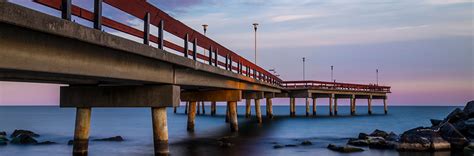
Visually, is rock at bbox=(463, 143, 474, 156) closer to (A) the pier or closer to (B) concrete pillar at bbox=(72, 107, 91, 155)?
(A) the pier

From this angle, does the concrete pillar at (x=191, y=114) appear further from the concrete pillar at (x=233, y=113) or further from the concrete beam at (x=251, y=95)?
the concrete beam at (x=251, y=95)

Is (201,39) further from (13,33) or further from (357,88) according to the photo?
(357,88)

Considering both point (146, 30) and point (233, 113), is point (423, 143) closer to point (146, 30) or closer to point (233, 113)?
point (146, 30)

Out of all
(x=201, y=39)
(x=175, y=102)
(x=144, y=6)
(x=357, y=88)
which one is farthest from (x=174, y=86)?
(x=357, y=88)

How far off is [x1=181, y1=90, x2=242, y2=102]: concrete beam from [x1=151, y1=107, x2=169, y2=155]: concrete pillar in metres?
14.7

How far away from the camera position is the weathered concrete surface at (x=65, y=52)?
7.91 m

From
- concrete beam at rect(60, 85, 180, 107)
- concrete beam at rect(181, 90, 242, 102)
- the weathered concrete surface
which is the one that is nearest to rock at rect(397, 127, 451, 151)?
concrete beam at rect(181, 90, 242, 102)

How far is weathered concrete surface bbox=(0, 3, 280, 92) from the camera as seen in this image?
26.0 feet

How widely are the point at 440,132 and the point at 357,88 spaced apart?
56.4 meters

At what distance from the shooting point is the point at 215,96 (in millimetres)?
32219

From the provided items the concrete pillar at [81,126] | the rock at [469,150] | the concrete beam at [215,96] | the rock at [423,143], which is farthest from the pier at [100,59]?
the rock at [469,150]

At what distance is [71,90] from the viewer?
58.6 feet

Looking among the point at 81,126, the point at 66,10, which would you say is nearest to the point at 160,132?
the point at 81,126

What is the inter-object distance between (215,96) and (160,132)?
15.5m
